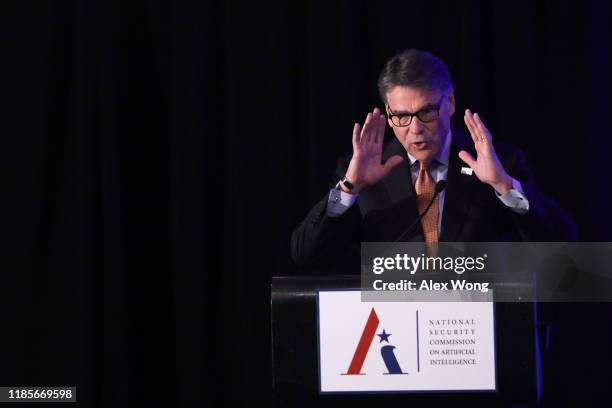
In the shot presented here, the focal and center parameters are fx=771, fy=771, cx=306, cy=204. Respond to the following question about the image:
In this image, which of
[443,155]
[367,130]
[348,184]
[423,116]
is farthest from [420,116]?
[348,184]

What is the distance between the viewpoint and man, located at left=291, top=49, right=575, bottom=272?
2.42 meters

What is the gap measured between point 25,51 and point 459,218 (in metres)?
1.97

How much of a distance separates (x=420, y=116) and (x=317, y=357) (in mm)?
1044

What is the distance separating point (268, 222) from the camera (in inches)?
126

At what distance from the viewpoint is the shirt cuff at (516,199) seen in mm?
2229

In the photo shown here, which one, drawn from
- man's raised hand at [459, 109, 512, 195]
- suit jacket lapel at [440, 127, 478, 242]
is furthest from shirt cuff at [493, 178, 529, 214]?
suit jacket lapel at [440, 127, 478, 242]

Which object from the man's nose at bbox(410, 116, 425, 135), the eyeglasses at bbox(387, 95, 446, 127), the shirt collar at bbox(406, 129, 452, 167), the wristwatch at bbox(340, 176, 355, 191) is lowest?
the wristwatch at bbox(340, 176, 355, 191)

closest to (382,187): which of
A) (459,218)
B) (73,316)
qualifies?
(459,218)

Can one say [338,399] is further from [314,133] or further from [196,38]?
[196,38]

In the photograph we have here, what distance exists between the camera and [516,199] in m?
2.25

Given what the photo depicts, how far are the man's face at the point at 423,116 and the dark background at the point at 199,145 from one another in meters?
0.58

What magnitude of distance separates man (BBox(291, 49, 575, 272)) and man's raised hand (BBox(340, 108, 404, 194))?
25 millimetres

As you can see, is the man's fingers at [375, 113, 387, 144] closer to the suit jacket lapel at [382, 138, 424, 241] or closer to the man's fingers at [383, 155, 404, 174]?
the man's fingers at [383, 155, 404, 174]

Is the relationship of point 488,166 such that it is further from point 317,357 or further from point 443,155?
point 317,357
